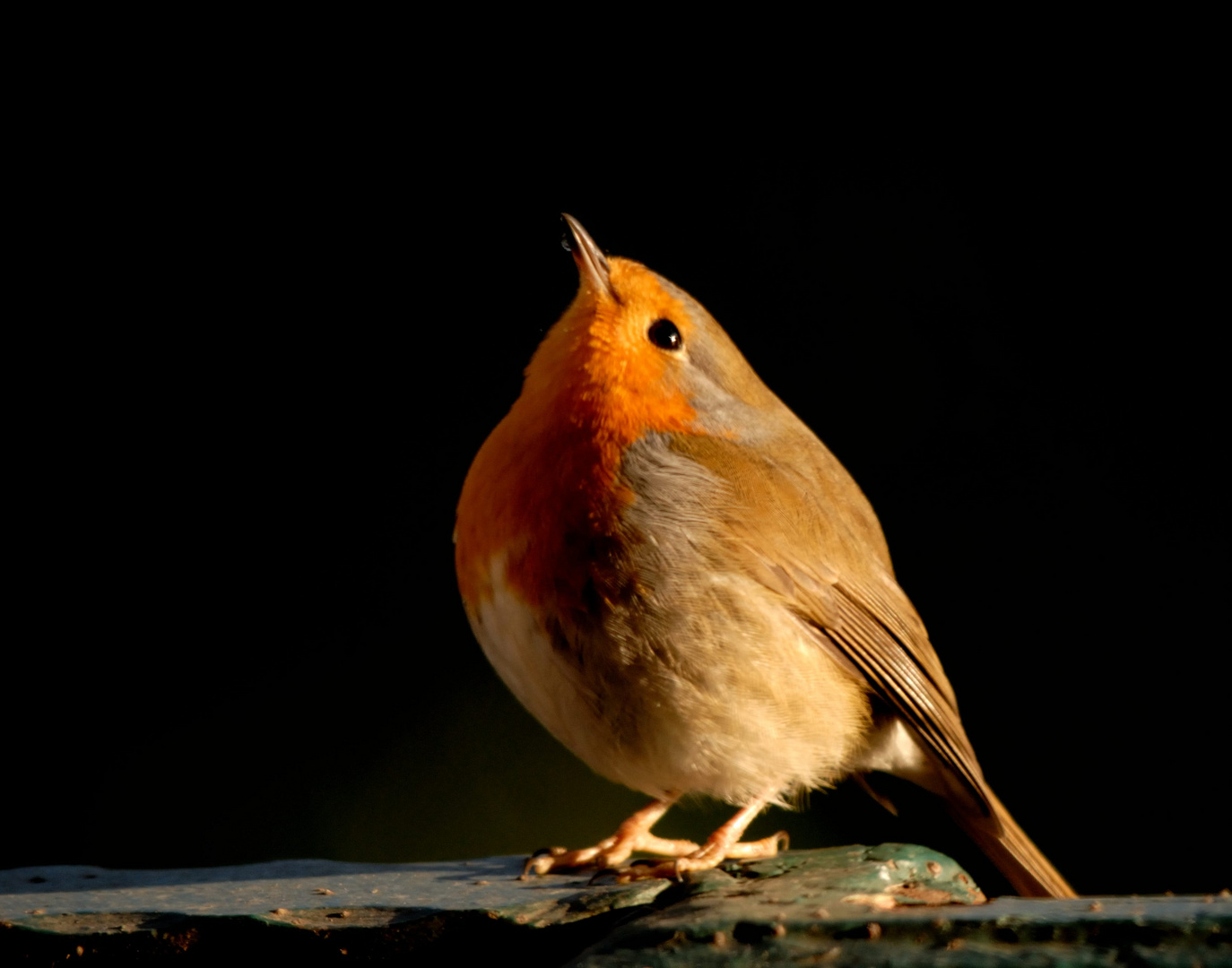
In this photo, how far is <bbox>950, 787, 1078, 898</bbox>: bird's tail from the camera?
7.83ft

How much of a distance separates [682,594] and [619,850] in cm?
49

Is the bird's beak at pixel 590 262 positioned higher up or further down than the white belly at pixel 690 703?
higher up

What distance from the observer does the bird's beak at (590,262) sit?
7.54 feet

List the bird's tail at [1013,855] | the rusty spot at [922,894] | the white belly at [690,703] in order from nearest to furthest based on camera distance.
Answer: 1. the rusty spot at [922,894]
2. the white belly at [690,703]
3. the bird's tail at [1013,855]

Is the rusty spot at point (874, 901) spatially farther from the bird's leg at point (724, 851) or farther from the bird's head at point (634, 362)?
the bird's head at point (634, 362)

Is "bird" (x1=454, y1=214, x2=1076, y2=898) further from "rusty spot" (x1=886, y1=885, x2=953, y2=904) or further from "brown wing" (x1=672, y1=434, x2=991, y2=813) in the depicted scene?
"rusty spot" (x1=886, y1=885, x2=953, y2=904)

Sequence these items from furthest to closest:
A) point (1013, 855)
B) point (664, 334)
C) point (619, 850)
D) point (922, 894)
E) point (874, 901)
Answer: point (1013, 855) → point (664, 334) → point (619, 850) → point (922, 894) → point (874, 901)

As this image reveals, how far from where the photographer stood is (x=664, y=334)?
2268 mm

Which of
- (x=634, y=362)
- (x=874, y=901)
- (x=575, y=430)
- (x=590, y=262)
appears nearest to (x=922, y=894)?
(x=874, y=901)

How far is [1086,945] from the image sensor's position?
47.1 inches

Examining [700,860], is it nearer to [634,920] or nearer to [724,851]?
[724,851]

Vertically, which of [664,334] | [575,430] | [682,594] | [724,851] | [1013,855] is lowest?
[1013,855]

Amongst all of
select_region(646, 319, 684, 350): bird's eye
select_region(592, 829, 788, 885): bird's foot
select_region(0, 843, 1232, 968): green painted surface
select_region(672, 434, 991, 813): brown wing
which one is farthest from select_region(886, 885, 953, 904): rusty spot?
select_region(646, 319, 684, 350): bird's eye

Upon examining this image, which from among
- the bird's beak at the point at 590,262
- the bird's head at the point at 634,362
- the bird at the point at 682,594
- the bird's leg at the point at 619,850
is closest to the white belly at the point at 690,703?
the bird at the point at 682,594
